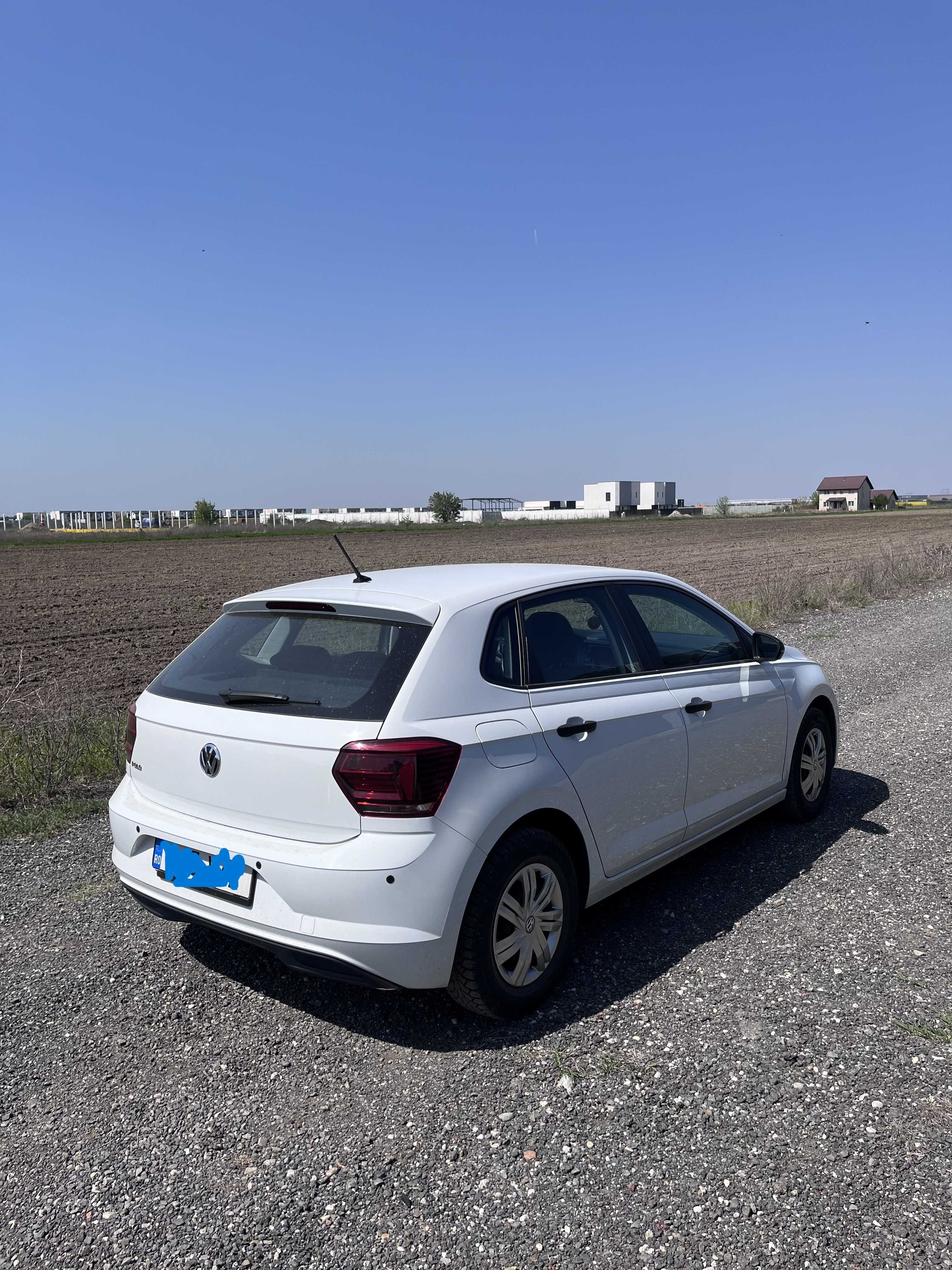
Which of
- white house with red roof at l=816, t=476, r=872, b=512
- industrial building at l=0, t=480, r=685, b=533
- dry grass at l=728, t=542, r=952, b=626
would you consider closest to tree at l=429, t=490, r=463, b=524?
industrial building at l=0, t=480, r=685, b=533

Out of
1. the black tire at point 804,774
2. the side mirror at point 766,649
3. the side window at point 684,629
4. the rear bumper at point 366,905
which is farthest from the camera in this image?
the black tire at point 804,774

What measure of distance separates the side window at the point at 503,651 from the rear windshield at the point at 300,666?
0.27 metres

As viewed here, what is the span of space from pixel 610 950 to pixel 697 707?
1163 mm

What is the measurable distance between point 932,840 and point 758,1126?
291 centimetres

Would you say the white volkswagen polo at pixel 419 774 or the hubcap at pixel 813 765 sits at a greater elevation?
the white volkswagen polo at pixel 419 774

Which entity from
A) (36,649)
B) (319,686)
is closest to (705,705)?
(319,686)

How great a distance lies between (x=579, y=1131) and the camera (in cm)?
290

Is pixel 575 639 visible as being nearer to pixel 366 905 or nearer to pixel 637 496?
pixel 366 905

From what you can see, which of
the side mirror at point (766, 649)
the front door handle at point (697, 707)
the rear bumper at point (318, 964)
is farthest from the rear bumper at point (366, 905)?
the side mirror at point (766, 649)

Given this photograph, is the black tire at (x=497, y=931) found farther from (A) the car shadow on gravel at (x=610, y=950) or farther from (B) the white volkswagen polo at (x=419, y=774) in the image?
(A) the car shadow on gravel at (x=610, y=950)

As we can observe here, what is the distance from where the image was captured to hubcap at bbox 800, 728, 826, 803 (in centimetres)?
551

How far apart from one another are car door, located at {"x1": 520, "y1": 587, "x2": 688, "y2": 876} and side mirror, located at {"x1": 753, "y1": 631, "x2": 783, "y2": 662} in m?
1.01

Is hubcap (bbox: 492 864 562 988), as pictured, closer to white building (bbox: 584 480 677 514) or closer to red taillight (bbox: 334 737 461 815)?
red taillight (bbox: 334 737 461 815)

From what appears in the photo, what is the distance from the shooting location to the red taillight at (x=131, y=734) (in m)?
3.89
